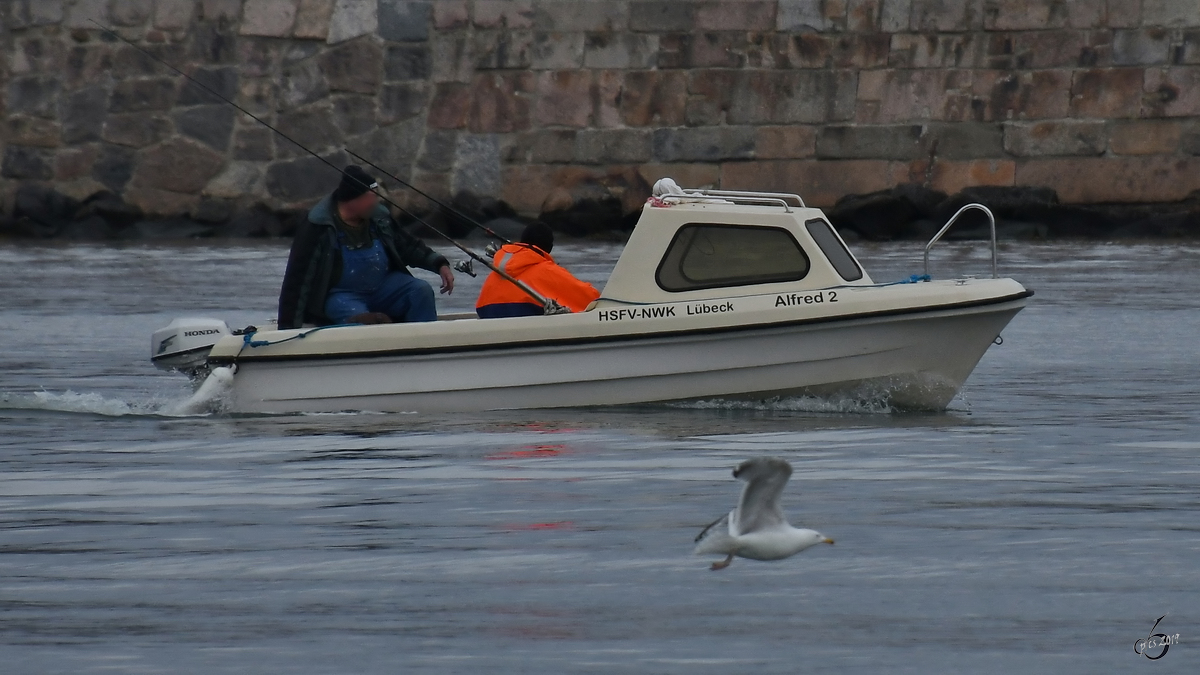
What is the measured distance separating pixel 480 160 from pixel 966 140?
5.23 m

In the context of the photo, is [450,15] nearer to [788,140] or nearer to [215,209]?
[215,209]

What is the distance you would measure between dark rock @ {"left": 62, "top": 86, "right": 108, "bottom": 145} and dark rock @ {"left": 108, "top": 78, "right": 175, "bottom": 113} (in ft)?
0.40

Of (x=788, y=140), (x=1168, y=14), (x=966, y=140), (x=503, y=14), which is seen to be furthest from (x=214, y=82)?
(x=1168, y=14)

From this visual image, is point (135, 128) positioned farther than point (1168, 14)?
Yes

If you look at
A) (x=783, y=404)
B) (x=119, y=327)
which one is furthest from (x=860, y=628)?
(x=119, y=327)

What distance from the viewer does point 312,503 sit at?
894 centimetres

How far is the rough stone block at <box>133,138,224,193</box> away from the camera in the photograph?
85.0 ft

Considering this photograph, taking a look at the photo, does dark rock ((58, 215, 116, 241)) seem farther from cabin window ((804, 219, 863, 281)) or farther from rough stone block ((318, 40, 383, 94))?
cabin window ((804, 219, 863, 281))

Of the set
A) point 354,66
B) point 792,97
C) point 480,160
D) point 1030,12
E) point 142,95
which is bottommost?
point 480,160

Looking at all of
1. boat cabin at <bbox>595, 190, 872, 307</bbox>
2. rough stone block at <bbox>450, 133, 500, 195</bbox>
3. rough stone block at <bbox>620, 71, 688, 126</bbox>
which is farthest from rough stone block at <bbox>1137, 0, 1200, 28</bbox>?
boat cabin at <bbox>595, 190, 872, 307</bbox>

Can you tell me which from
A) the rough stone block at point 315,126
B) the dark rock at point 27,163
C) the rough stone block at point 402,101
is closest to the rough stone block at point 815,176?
the rough stone block at point 402,101

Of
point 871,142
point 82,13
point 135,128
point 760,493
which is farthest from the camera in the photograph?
point 135,128

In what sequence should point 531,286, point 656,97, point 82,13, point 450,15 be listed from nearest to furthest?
point 531,286, point 656,97, point 450,15, point 82,13

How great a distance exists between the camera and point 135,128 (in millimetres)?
25859
